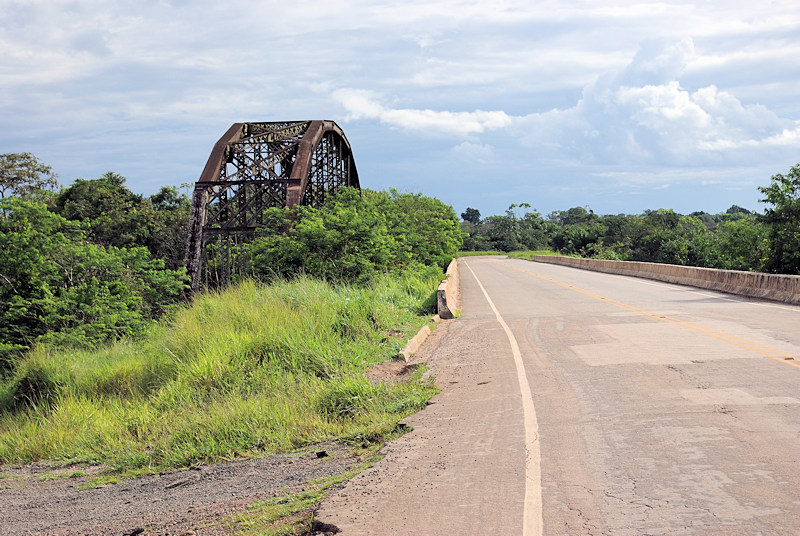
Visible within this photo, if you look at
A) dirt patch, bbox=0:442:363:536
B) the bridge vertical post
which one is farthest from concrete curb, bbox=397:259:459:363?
the bridge vertical post

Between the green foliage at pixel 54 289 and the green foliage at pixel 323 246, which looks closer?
the green foliage at pixel 54 289

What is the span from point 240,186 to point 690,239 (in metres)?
49.1

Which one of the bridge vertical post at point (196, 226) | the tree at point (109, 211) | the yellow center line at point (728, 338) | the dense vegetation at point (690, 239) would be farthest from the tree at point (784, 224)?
the tree at point (109, 211)

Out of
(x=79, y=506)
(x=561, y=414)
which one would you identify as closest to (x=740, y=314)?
(x=561, y=414)

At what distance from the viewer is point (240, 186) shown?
1048 inches

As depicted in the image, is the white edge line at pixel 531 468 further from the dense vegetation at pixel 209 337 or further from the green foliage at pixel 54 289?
the green foliage at pixel 54 289

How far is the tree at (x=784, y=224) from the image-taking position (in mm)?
31672

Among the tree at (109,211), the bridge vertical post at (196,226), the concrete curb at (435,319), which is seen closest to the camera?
the concrete curb at (435,319)

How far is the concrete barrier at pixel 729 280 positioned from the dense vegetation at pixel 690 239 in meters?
5.68

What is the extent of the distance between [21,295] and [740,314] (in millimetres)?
17858

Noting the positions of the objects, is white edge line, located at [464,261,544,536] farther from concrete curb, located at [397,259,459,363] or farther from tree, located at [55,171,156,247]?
tree, located at [55,171,156,247]

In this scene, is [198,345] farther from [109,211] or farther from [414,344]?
[109,211]

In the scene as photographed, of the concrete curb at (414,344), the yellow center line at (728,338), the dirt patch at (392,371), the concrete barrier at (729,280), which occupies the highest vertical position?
the concrete barrier at (729,280)

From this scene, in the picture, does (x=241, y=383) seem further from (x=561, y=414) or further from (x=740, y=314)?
(x=740, y=314)
